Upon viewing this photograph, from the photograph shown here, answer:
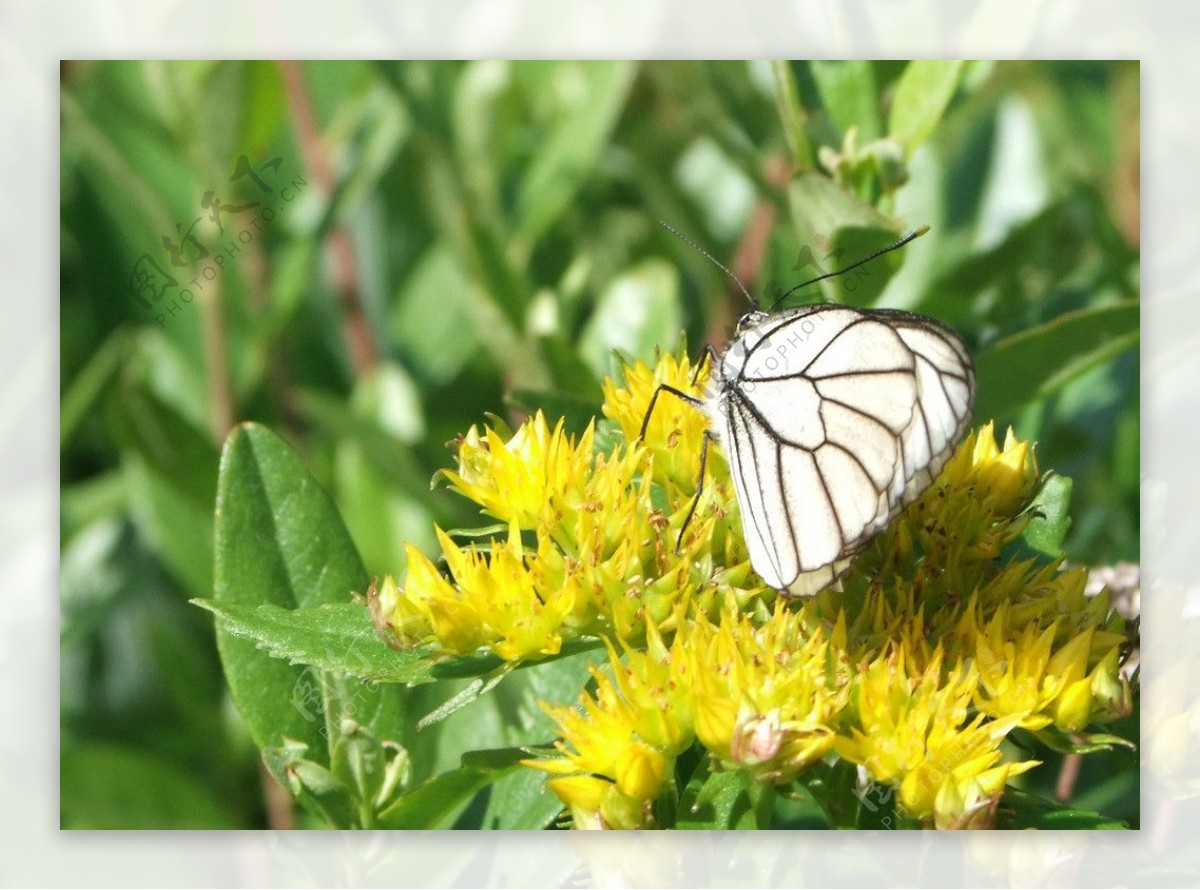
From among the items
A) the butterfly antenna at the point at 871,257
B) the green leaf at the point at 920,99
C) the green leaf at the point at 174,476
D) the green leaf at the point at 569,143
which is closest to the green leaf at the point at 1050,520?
the butterfly antenna at the point at 871,257

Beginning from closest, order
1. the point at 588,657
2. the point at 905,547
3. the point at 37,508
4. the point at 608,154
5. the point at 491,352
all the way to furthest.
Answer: the point at 905,547 < the point at 588,657 < the point at 37,508 < the point at 491,352 < the point at 608,154

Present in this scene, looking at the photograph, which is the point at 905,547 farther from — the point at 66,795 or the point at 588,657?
the point at 66,795

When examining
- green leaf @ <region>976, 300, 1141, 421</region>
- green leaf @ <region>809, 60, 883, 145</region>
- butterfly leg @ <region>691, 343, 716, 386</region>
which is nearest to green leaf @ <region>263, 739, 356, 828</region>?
butterfly leg @ <region>691, 343, 716, 386</region>

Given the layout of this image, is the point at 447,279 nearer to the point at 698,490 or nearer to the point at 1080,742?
the point at 698,490

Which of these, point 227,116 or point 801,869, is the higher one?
point 227,116

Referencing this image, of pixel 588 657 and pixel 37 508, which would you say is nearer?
pixel 588 657

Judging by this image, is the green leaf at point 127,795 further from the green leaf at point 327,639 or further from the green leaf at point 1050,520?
the green leaf at point 1050,520

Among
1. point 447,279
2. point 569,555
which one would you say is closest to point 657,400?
point 569,555

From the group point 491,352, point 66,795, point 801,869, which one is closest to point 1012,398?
point 801,869
